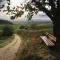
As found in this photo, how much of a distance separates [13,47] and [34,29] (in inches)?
Answer: 30.2

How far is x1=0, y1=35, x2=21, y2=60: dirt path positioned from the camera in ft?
24.7

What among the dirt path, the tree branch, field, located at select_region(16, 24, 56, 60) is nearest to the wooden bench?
field, located at select_region(16, 24, 56, 60)

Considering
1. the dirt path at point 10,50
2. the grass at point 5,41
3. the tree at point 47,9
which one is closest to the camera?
the tree at point 47,9

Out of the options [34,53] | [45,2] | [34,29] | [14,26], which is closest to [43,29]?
[34,29]

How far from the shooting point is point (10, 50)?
320 inches

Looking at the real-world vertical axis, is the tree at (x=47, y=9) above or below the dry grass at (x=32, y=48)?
above

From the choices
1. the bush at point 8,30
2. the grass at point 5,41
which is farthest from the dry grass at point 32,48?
the grass at point 5,41

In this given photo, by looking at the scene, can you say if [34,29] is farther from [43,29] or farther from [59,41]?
[59,41]

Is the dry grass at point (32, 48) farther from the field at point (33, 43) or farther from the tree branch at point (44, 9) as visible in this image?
the tree branch at point (44, 9)

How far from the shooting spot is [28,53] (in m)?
7.25

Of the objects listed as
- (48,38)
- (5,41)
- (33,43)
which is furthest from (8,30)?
(48,38)

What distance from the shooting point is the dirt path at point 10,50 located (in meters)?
7.52

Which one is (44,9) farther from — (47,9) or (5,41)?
(5,41)

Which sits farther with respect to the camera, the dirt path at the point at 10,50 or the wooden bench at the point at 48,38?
the wooden bench at the point at 48,38
